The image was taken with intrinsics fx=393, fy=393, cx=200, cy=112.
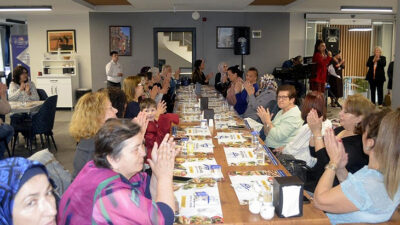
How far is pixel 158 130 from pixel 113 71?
7.44 meters

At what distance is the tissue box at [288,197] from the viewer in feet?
6.35

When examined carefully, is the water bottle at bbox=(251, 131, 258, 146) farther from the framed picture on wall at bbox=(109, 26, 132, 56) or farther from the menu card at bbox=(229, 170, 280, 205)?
the framed picture on wall at bbox=(109, 26, 132, 56)

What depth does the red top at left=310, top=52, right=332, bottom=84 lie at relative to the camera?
10.5m

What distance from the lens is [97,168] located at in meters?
1.76

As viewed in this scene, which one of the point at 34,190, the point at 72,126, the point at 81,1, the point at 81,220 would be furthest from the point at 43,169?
the point at 81,1

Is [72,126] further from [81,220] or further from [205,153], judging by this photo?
[81,220]

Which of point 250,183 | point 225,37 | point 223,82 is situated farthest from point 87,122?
point 225,37

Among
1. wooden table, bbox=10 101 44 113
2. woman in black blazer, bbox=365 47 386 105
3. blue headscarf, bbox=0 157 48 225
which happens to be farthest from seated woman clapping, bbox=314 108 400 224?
woman in black blazer, bbox=365 47 386 105

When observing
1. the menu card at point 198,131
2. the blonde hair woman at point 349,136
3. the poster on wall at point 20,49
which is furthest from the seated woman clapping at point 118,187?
the poster on wall at point 20,49

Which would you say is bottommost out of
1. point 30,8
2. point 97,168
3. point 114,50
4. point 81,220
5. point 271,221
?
point 271,221

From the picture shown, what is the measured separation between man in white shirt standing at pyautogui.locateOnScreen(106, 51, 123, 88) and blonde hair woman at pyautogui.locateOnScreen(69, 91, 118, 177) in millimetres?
8025

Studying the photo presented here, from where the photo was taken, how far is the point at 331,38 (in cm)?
1208

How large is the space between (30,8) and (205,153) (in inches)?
327

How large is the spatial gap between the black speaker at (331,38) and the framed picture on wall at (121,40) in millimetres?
5890
